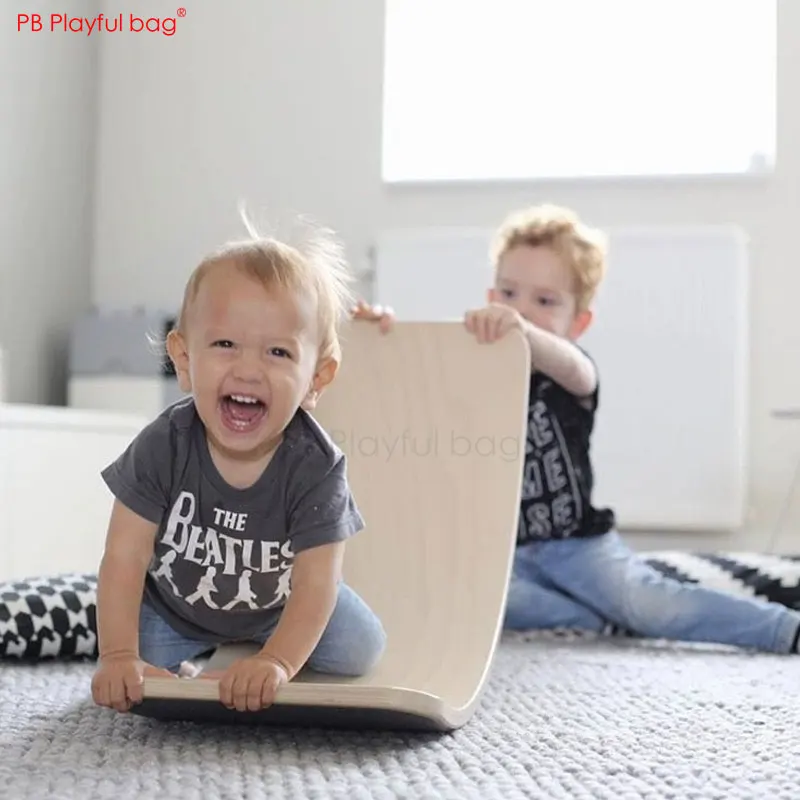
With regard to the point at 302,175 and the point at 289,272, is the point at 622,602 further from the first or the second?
the point at 302,175

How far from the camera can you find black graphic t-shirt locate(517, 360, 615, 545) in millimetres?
1623

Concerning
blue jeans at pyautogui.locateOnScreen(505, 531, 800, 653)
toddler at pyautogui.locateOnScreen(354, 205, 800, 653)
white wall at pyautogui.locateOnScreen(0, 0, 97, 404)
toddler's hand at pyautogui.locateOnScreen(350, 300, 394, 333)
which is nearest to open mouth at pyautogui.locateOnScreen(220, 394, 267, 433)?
toddler's hand at pyautogui.locateOnScreen(350, 300, 394, 333)

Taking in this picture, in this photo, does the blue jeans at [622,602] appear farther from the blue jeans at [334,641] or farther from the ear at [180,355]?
the ear at [180,355]

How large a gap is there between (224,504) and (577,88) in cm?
192

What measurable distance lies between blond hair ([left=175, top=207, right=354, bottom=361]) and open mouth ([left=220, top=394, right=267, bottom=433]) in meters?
0.08

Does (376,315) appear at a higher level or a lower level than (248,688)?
higher

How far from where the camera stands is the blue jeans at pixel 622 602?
5.12 feet

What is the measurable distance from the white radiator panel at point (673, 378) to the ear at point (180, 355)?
5.19ft

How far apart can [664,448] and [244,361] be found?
1.68 m

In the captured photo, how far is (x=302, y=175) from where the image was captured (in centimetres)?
268

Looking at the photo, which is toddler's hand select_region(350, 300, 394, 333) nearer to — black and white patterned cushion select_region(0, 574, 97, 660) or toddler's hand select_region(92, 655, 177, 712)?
black and white patterned cushion select_region(0, 574, 97, 660)

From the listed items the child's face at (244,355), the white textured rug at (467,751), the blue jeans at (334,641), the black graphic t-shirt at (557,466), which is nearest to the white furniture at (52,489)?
the white textured rug at (467,751)

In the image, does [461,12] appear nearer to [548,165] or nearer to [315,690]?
[548,165]

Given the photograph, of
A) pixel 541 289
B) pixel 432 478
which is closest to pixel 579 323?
pixel 541 289
